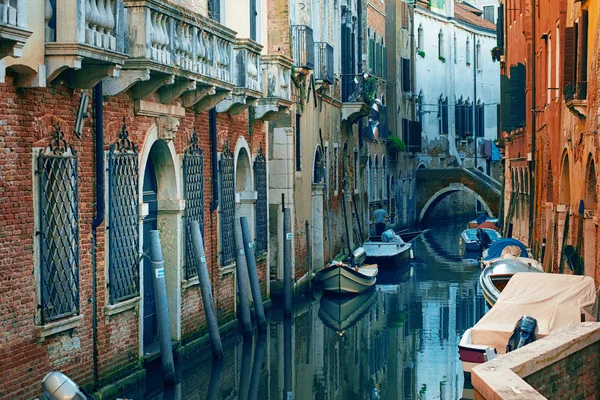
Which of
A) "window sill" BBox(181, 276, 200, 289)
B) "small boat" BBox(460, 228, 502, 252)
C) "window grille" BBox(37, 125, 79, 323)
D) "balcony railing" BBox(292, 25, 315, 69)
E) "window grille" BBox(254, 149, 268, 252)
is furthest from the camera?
"small boat" BBox(460, 228, 502, 252)

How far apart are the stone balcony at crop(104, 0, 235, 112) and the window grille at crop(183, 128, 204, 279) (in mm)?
621

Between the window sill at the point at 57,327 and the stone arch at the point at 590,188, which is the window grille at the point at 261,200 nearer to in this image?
the stone arch at the point at 590,188

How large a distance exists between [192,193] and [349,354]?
316cm

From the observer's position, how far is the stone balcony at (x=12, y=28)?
295 inches

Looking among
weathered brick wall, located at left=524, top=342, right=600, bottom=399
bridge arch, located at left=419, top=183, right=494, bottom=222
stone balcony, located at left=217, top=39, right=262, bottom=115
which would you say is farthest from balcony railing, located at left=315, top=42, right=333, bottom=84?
bridge arch, located at left=419, top=183, right=494, bottom=222

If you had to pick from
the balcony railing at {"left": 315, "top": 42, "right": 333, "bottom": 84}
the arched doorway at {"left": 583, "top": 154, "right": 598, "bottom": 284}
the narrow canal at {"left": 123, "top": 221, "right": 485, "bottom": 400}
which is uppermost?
the balcony railing at {"left": 315, "top": 42, "right": 333, "bottom": 84}

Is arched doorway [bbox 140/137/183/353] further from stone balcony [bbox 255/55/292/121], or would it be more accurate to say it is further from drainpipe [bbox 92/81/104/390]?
stone balcony [bbox 255/55/292/121]

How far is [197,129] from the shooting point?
13.6m

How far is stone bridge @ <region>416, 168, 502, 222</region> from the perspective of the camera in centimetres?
3809

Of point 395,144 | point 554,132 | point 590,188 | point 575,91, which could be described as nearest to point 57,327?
point 590,188

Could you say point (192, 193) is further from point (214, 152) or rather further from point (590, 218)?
point (590, 218)

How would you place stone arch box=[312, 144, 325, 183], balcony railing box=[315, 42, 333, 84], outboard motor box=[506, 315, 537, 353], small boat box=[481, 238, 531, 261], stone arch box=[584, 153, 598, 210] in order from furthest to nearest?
stone arch box=[312, 144, 325, 183] < balcony railing box=[315, 42, 333, 84] < small boat box=[481, 238, 531, 261] < stone arch box=[584, 153, 598, 210] < outboard motor box=[506, 315, 537, 353]

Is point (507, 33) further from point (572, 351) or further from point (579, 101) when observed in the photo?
point (572, 351)

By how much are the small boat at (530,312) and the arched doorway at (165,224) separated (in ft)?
11.7
